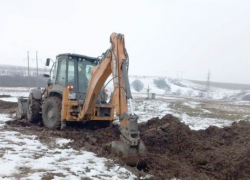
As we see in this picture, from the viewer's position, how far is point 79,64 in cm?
852

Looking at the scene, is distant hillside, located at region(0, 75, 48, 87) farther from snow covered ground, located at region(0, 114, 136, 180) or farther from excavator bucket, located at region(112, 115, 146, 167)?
excavator bucket, located at region(112, 115, 146, 167)

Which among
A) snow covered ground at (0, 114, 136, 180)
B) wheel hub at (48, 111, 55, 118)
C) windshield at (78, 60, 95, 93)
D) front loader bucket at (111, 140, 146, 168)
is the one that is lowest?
snow covered ground at (0, 114, 136, 180)

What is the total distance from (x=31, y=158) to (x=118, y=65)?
261 centimetres

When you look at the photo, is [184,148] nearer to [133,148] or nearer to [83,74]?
[133,148]

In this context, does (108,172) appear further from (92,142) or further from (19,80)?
(19,80)

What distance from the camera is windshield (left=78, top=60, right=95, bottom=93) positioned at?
8433 millimetres

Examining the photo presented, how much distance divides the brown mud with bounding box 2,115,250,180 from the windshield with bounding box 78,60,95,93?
124 centimetres

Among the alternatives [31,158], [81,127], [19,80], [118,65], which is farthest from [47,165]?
[19,80]

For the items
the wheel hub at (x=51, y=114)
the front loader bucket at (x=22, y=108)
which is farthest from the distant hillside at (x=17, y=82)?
the wheel hub at (x=51, y=114)

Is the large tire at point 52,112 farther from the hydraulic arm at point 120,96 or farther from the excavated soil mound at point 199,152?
the excavated soil mound at point 199,152

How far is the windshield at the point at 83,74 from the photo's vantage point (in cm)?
843

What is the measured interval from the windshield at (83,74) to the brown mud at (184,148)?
4.07 ft

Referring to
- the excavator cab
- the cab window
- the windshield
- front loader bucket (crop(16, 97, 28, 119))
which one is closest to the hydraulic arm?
the excavator cab

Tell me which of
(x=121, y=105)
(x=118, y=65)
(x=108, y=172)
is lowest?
(x=108, y=172)
